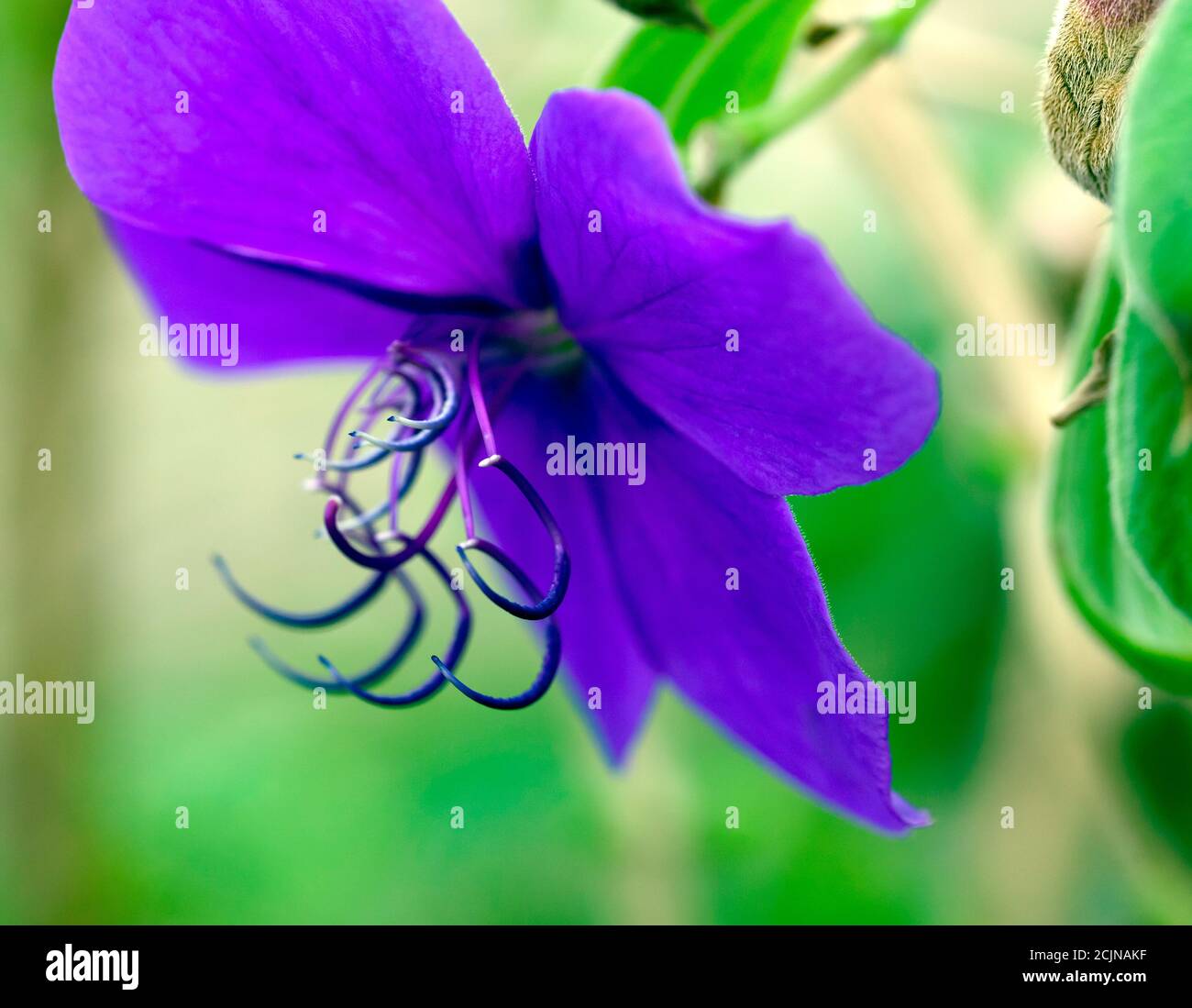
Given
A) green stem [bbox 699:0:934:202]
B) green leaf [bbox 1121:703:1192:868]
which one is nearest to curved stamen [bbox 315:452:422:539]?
green stem [bbox 699:0:934:202]

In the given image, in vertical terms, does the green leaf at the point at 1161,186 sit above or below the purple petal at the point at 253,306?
below

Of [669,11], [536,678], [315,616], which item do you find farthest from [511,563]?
[669,11]

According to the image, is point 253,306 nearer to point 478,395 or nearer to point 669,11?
point 478,395

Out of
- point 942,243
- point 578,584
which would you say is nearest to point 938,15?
point 942,243

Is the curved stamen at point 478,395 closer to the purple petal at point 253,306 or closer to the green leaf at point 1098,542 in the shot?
the purple petal at point 253,306
